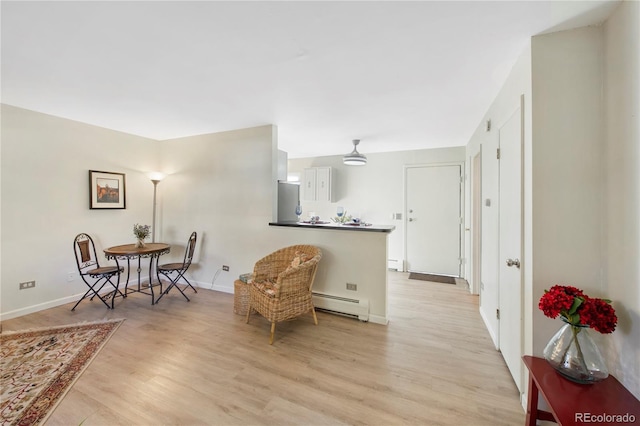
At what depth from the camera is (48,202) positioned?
10.7 feet

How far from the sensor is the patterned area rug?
1686 millimetres

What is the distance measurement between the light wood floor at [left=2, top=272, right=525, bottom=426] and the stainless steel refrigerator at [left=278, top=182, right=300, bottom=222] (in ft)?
5.03

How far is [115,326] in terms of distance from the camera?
2.80 m

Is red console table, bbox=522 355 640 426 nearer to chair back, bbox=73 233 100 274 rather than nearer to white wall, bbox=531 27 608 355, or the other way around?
white wall, bbox=531 27 608 355

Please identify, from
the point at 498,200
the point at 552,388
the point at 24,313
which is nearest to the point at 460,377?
the point at 552,388

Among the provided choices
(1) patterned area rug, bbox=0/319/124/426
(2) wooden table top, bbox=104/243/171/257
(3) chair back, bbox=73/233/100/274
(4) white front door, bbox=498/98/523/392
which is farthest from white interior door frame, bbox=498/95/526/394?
(3) chair back, bbox=73/233/100/274

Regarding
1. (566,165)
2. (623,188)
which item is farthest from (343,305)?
(623,188)

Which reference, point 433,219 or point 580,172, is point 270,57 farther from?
point 433,219

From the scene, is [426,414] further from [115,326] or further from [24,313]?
[24,313]

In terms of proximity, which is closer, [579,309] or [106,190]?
[579,309]

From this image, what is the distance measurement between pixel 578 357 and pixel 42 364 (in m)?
3.76

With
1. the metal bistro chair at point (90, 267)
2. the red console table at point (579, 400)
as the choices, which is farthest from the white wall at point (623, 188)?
the metal bistro chair at point (90, 267)

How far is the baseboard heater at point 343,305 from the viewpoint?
3.03 metres

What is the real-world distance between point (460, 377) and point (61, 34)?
12.4 ft
